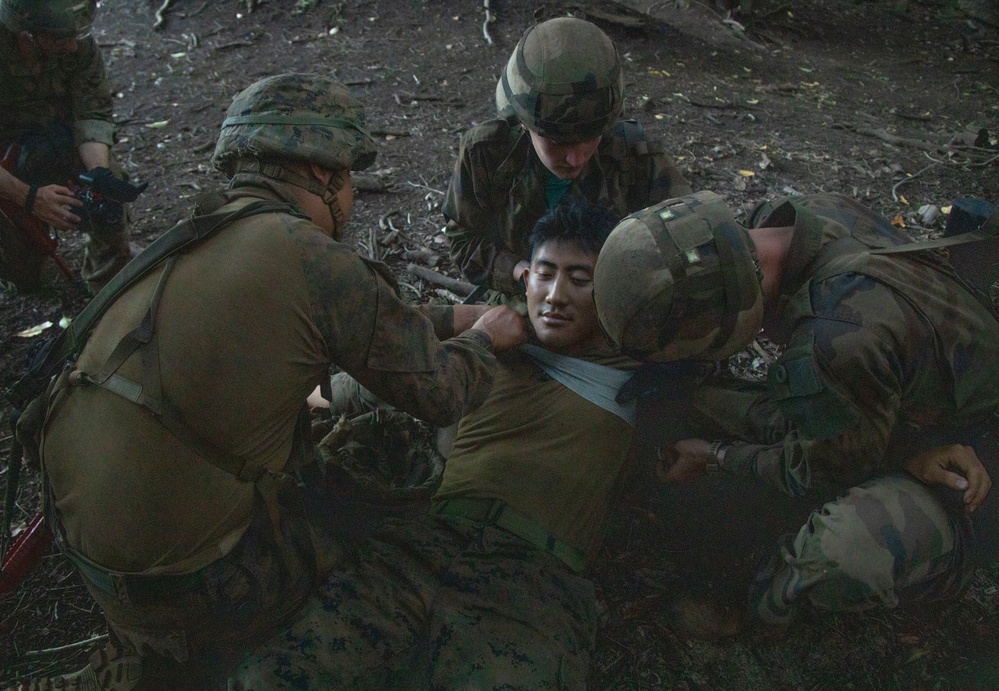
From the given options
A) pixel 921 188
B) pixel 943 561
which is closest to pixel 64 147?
pixel 943 561

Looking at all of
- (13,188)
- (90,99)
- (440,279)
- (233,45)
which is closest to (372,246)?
(440,279)

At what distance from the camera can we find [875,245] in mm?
2777

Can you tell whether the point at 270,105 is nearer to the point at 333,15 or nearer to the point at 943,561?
the point at 943,561

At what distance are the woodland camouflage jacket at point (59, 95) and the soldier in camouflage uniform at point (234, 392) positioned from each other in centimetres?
319

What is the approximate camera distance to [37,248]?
197 inches

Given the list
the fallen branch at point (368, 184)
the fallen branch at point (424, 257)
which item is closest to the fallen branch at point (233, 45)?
the fallen branch at point (368, 184)

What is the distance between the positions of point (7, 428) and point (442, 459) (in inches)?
95.1

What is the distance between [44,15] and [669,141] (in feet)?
16.5

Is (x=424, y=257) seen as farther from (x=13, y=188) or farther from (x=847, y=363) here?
(x=847, y=363)

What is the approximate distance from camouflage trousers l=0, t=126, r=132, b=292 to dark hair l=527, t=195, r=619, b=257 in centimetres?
310

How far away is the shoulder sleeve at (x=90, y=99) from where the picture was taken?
16.6 feet

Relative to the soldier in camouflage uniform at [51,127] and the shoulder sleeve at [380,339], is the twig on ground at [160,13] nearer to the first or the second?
the soldier in camouflage uniform at [51,127]

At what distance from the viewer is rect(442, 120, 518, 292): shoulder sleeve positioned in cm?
403

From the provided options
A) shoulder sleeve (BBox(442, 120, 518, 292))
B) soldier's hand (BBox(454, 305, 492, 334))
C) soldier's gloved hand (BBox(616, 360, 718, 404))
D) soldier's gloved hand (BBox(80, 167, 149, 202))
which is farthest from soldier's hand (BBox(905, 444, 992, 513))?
soldier's gloved hand (BBox(80, 167, 149, 202))
